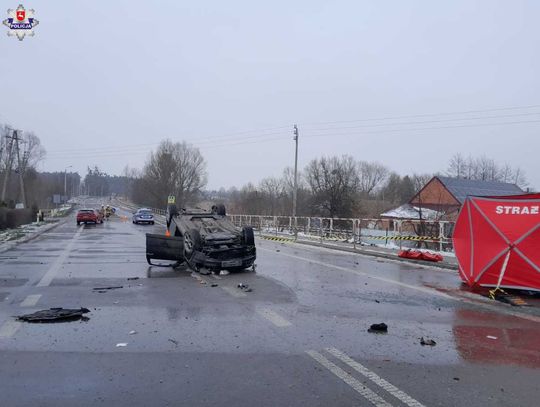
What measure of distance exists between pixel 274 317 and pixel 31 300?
478 cm

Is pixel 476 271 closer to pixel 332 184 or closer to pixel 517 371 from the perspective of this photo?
pixel 517 371

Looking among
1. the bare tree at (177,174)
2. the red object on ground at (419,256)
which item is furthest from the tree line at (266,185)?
the red object on ground at (419,256)

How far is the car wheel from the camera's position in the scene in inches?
551

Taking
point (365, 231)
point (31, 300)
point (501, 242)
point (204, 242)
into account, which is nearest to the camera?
point (31, 300)

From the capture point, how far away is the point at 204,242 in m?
14.0

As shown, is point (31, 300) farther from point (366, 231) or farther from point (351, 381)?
point (366, 231)

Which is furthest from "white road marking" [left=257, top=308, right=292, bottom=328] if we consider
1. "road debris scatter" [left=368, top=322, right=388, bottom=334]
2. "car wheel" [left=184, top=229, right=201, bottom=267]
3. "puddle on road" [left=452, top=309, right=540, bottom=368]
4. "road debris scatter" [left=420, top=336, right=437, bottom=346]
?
"car wheel" [left=184, top=229, right=201, bottom=267]

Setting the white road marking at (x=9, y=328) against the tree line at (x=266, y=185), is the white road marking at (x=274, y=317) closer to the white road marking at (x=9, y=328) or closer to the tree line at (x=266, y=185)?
the white road marking at (x=9, y=328)

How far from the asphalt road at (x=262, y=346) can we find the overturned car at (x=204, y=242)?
1.45 meters

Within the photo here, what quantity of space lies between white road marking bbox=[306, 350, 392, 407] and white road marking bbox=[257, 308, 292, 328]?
1.54 meters

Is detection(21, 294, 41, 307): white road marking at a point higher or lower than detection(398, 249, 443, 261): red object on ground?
lower

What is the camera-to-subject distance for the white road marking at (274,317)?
7867 mm

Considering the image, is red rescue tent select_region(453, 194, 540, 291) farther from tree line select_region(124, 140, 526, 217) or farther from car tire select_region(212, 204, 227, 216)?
tree line select_region(124, 140, 526, 217)

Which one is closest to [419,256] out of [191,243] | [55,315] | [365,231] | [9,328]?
[191,243]
